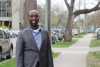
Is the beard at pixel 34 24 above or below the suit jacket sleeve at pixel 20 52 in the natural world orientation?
above

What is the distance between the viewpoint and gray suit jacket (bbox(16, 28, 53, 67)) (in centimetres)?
622

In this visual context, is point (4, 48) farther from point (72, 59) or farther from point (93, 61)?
point (93, 61)

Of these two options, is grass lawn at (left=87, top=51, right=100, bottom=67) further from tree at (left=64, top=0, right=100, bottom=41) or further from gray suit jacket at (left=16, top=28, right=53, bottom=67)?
tree at (left=64, top=0, right=100, bottom=41)

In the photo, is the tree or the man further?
the tree

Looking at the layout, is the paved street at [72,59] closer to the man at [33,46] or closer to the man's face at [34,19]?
the man at [33,46]

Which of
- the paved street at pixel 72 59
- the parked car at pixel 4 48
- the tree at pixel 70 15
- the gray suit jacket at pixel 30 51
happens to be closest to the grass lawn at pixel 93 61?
the paved street at pixel 72 59

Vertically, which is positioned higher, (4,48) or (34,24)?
(34,24)

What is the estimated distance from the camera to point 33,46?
6.20 metres

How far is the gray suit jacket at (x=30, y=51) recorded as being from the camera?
6.22 meters

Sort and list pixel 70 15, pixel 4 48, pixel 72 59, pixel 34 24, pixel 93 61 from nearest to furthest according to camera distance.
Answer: pixel 34 24 → pixel 93 61 → pixel 4 48 → pixel 72 59 → pixel 70 15

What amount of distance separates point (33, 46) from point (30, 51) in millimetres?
107

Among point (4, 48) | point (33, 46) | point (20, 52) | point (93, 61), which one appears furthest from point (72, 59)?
point (33, 46)

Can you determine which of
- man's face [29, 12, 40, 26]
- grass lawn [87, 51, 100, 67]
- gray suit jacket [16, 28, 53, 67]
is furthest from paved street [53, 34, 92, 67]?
man's face [29, 12, 40, 26]

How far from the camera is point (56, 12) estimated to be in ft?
339
